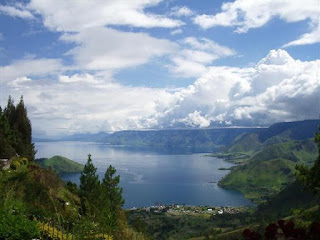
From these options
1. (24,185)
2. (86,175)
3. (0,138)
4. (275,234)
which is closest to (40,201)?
(24,185)

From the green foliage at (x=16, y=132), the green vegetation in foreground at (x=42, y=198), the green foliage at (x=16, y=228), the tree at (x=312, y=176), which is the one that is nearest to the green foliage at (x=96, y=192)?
the green vegetation in foreground at (x=42, y=198)

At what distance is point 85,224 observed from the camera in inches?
576

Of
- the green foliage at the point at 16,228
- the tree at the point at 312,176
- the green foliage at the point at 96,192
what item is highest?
the tree at the point at 312,176

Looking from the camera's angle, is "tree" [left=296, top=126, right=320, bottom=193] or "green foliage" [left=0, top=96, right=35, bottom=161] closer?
"tree" [left=296, top=126, right=320, bottom=193]

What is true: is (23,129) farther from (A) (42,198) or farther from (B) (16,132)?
(A) (42,198)

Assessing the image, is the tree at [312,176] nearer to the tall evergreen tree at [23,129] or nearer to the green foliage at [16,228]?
the green foliage at [16,228]

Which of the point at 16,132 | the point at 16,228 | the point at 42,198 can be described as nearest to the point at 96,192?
the point at 42,198

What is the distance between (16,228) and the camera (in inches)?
571

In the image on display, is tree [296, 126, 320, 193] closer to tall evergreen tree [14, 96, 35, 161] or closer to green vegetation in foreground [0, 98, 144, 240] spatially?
green vegetation in foreground [0, 98, 144, 240]

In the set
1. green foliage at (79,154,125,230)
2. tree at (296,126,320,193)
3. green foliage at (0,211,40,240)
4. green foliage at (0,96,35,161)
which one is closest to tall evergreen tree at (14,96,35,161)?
green foliage at (0,96,35,161)

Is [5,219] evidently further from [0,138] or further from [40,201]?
[0,138]

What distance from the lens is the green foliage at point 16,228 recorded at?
47.1 ft

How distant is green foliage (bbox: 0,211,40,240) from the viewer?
566 inches

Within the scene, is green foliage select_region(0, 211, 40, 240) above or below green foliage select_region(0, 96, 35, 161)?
below
